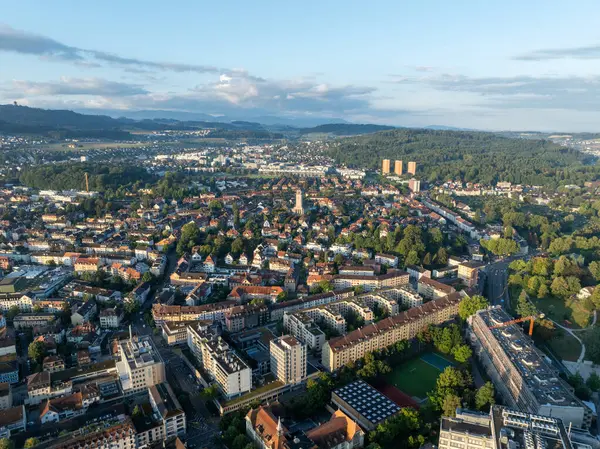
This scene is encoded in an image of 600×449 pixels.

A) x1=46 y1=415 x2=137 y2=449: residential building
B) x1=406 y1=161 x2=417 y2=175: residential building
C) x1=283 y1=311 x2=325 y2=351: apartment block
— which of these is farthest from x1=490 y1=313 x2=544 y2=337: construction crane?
x1=406 y1=161 x2=417 y2=175: residential building

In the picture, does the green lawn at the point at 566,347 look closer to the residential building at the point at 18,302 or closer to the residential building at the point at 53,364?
the residential building at the point at 53,364

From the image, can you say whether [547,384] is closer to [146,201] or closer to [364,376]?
[364,376]

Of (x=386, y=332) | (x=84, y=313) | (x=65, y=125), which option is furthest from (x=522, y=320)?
(x=65, y=125)

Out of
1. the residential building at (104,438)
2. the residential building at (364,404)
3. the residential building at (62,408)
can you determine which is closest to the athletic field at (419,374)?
the residential building at (364,404)

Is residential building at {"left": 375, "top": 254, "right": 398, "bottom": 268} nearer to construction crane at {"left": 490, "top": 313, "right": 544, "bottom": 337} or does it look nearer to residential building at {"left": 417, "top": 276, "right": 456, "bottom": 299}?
residential building at {"left": 417, "top": 276, "right": 456, "bottom": 299}

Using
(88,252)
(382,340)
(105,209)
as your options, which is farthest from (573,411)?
(105,209)

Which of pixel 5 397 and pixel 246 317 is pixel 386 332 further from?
pixel 5 397
